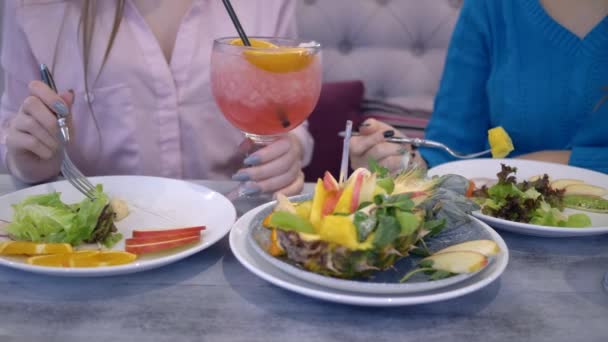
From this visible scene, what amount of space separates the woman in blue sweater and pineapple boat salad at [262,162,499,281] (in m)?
0.43

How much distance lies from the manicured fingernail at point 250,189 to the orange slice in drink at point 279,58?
0.71 ft

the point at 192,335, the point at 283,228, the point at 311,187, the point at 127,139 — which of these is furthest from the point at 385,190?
the point at 127,139

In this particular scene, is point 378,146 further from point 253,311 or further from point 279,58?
point 253,311

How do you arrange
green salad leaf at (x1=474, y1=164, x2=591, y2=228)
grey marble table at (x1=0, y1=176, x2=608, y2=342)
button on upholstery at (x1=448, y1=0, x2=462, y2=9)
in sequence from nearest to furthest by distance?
grey marble table at (x1=0, y1=176, x2=608, y2=342) < green salad leaf at (x1=474, y1=164, x2=591, y2=228) < button on upholstery at (x1=448, y1=0, x2=462, y2=9)

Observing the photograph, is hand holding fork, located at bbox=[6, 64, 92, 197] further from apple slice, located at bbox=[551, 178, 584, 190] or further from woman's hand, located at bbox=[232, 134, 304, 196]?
apple slice, located at bbox=[551, 178, 584, 190]

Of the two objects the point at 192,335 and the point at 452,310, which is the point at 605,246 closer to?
the point at 452,310

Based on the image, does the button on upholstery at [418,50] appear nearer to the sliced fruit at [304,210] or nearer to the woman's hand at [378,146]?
the woman's hand at [378,146]

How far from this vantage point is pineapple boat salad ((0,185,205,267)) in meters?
0.66

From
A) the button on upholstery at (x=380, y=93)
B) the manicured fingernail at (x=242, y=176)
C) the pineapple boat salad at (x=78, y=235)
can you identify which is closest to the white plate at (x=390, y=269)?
the pineapple boat salad at (x=78, y=235)

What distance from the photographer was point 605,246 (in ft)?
2.60

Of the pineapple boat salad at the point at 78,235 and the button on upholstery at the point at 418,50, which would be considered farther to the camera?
the button on upholstery at the point at 418,50

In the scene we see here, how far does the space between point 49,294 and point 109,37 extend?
72cm

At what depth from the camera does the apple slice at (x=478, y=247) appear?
2.02 ft

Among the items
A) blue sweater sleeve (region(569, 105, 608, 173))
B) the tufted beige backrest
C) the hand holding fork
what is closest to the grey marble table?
the hand holding fork
